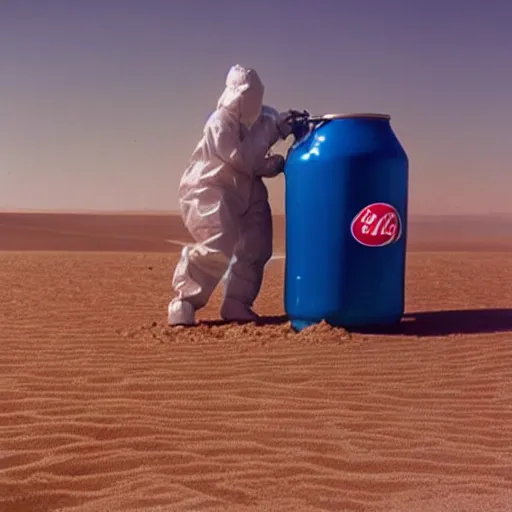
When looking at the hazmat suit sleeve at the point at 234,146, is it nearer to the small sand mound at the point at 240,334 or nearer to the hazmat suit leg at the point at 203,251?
the hazmat suit leg at the point at 203,251

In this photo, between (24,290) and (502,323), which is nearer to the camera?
(502,323)

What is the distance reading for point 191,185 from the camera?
644cm

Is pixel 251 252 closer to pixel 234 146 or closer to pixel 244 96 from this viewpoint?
pixel 234 146

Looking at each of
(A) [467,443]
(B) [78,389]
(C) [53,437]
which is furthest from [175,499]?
(B) [78,389]

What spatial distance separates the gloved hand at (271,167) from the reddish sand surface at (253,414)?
3.72ft

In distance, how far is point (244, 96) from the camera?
6.21 metres

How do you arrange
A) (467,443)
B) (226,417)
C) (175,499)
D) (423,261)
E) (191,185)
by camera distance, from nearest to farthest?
(175,499) < (467,443) < (226,417) < (191,185) < (423,261)

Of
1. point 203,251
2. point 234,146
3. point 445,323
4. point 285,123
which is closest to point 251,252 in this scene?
point 203,251

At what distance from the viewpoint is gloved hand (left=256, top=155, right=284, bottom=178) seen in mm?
6398

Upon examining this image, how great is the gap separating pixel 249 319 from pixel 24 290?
352 centimetres

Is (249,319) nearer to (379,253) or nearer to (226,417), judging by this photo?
(379,253)

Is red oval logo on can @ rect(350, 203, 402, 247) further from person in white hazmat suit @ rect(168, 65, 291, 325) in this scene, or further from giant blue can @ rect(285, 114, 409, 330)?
person in white hazmat suit @ rect(168, 65, 291, 325)

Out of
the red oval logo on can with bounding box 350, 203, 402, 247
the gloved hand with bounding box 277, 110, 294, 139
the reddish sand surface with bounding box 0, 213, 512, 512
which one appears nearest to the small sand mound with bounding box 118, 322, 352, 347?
the reddish sand surface with bounding box 0, 213, 512, 512

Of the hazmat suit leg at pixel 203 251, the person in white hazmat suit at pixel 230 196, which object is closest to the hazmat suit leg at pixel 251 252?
the person in white hazmat suit at pixel 230 196
